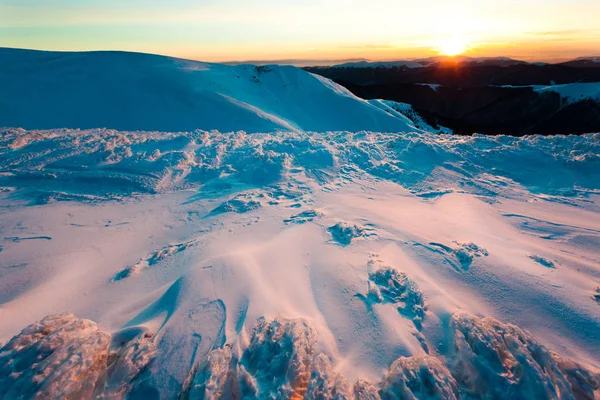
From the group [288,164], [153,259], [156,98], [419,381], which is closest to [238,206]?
[153,259]

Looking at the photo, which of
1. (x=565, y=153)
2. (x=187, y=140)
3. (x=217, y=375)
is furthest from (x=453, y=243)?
(x=187, y=140)

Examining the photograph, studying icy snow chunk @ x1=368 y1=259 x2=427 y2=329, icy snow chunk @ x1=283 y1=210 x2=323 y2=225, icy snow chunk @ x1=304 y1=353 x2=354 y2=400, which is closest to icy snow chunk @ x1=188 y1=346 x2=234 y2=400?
icy snow chunk @ x1=304 y1=353 x2=354 y2=400

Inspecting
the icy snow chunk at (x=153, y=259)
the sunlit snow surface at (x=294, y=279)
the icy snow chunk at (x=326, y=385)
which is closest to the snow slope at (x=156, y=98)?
the sunlit snow surface at (x=294, y=279)

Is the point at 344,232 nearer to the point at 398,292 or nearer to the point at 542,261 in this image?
the point at 398,292

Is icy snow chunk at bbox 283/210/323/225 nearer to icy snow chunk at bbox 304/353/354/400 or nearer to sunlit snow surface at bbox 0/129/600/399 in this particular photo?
sunlit snow surface at bbox 0/129/600/399

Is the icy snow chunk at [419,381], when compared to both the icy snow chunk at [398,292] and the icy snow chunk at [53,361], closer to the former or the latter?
the icy snow chunk at [398,292]
